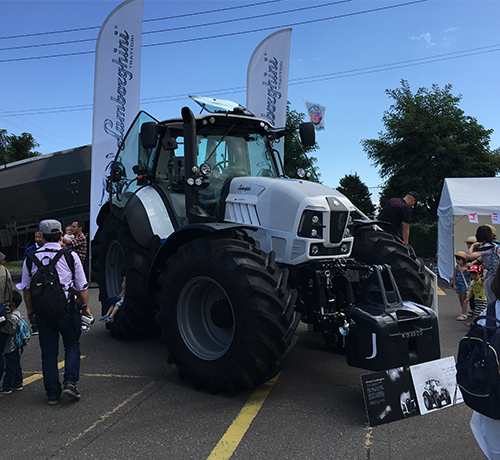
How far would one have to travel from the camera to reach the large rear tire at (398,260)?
4.78m

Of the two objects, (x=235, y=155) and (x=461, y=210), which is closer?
(x=235, y=155)

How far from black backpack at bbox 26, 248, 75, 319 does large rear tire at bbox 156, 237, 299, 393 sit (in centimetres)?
93

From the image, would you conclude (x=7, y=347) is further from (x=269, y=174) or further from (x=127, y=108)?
(x=127, y=108)

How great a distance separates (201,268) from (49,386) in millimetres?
1707

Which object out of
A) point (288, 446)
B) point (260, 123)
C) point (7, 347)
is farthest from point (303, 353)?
point (7, 347)

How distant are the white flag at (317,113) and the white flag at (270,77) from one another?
577cm

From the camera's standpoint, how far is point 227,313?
4.08 m

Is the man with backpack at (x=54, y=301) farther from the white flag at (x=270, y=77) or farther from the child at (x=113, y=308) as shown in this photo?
the white flag at (x=270, y=77)

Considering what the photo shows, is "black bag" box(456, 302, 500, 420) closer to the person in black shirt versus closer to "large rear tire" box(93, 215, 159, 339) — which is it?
"large rear tire" box(93, 215, 159, 339)

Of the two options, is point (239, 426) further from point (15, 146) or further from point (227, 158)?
point (15, 146)

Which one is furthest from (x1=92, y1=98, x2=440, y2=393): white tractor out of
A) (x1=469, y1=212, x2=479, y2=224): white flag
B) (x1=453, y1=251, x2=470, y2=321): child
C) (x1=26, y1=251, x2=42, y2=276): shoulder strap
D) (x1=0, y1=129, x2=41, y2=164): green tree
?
(x1=0, y1=129, x2=41, y2=164): green tree

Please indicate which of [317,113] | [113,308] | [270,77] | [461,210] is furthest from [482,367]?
[317,113]

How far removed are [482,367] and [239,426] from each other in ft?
6.54

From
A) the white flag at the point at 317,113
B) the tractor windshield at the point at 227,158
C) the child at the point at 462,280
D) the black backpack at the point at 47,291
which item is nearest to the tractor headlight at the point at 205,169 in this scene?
the tractor windshield at the point at 227,158
